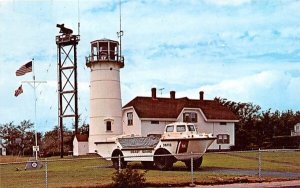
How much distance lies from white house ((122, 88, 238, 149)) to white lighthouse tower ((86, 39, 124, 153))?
601 centimetres

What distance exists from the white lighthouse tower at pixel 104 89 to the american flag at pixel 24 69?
246 inches

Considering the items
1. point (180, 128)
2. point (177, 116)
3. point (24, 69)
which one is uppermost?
point (24, 69)

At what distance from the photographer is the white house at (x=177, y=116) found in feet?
197

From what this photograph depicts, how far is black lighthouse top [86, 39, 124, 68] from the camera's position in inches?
2077

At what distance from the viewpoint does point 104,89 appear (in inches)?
2073

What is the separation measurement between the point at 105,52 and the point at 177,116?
41.6ft

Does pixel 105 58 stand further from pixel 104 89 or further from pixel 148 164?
pixel 148 164

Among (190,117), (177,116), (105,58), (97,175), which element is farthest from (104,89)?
(97,175)

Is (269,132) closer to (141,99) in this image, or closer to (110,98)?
(141,99)

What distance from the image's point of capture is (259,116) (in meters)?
73.7

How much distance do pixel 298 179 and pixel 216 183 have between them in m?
3.39

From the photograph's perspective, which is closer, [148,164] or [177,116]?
[148,164]

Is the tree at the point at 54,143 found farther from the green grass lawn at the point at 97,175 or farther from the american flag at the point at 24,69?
the green grass lawn at the point at 97,175

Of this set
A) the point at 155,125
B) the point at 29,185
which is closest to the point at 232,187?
the point at 29,185
